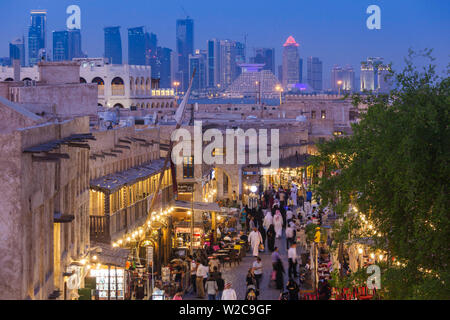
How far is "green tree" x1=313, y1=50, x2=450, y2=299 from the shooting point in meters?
11.8

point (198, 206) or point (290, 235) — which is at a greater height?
point (198, 206)

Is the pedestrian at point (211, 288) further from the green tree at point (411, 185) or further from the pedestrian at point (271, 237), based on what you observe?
the pedestrian at point (271, 237)

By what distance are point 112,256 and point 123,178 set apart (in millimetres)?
4562

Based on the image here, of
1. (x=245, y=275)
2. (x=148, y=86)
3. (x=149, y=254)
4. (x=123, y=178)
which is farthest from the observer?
(x=148, y=86)

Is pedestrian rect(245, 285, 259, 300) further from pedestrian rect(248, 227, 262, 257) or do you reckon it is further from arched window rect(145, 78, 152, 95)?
arched window rect(145, 78, 152, 95)

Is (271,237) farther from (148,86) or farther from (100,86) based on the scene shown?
(148,86)

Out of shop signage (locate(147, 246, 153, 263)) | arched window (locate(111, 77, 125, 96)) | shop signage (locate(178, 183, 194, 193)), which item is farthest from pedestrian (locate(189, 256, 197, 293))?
arched window (locate(111, 77, 125, 96))

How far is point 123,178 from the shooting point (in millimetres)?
20500

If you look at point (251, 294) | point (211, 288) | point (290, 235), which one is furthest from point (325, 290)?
point (290, 235)

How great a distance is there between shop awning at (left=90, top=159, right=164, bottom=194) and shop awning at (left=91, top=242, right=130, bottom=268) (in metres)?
1.36

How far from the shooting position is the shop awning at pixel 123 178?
715 inches

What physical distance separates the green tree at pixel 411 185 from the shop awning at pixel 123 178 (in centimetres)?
649

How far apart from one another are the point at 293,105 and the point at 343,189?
64.3 meters
